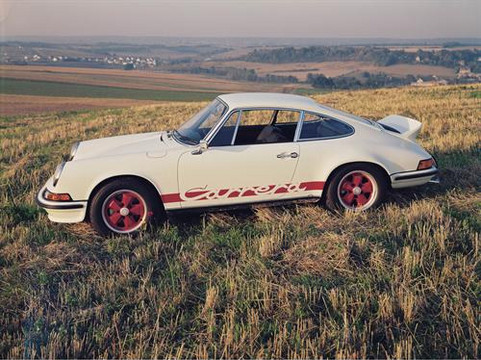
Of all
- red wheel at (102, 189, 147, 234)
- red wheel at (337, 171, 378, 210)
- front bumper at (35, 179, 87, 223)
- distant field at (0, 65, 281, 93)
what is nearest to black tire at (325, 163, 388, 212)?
red wheel at (337, 171, 378, 210)

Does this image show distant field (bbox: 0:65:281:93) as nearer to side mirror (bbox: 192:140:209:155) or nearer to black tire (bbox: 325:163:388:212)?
black tire (bbox: 325:163:388:212)

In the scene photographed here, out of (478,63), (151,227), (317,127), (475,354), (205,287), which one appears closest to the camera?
(475,354)

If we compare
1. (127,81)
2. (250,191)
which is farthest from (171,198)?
(127,81)

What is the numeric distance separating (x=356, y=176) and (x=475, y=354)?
272cm

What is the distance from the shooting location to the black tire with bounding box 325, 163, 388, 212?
5285mm

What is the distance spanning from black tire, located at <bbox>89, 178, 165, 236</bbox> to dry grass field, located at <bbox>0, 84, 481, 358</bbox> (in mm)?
170

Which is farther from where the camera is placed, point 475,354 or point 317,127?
point 317,127

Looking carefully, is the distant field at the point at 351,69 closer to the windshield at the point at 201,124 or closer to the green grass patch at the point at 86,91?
the green grass patch at the point at 86,91

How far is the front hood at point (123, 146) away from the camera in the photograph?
509cm

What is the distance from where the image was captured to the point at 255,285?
3713mm

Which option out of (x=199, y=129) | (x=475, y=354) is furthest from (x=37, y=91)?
(x=475, y=354)

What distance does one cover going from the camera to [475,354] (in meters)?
2.93

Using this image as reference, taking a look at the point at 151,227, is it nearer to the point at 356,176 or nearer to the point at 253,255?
the point at 253,255

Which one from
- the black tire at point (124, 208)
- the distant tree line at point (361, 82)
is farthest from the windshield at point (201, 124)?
the distant tree line at point (361, 82)
